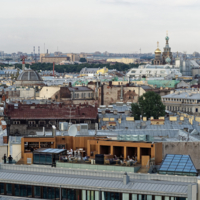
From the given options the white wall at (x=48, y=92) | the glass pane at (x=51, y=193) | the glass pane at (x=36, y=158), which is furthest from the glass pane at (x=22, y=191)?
the white wall at (x=48, y=92)

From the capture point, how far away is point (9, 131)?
4291cm

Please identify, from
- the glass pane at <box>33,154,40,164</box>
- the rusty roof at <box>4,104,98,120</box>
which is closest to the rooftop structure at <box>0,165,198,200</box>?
the glass pane at <box>33,154,40,164</box>

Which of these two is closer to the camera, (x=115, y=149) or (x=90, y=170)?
(x=90, y=170)

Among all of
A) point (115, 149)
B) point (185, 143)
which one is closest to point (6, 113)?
point (185, 143)

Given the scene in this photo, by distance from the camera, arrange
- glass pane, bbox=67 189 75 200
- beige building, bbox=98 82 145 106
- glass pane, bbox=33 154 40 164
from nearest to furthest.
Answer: glass pane, bbox=67 189 75 200 → glass pane, bbox=33 154 40 164 → beige building, bbox=98 82 145 106

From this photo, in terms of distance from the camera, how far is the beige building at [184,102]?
7656 cm

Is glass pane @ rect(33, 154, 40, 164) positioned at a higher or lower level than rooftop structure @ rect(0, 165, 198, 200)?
higher

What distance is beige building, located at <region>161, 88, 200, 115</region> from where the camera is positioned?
7656cm

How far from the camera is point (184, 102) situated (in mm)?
78562

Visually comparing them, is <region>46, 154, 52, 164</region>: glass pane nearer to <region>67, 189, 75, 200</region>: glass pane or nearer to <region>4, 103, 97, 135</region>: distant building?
<region>67, 189, 75, 200</region>: glass pane

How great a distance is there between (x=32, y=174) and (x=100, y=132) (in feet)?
53.1

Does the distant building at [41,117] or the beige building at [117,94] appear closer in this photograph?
the distant building at [41,117]

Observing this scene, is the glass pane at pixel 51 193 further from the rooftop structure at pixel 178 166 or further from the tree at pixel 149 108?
the tree at pixel 149 108

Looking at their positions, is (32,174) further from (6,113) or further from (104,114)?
(104,114)
